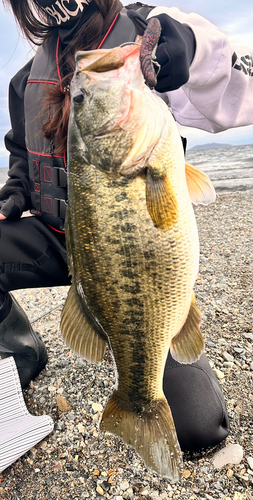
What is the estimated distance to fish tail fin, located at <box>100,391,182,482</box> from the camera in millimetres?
1861

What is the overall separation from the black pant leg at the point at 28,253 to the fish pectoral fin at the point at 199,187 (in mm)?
1427

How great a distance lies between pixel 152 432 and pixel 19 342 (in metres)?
1.70

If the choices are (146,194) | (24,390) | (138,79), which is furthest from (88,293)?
(24,390)

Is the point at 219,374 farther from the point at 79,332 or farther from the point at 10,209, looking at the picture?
the point at 10,209

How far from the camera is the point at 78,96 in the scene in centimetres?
166

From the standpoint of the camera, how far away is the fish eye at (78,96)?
166cm

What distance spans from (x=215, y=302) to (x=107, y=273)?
295 cm

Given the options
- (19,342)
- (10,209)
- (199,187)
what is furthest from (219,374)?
(10,209)

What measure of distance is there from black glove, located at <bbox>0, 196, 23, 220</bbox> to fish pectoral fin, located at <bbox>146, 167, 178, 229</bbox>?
166cm

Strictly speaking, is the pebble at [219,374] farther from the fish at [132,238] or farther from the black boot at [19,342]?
the black boot at [19,342]

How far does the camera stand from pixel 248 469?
2.29 m

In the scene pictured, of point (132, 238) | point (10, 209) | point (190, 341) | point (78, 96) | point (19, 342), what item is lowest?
point (19, 342)

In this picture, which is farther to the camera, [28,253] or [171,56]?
[28,253]

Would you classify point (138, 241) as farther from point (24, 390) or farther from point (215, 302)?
point (215, 302)
